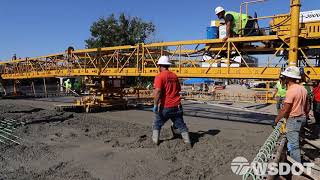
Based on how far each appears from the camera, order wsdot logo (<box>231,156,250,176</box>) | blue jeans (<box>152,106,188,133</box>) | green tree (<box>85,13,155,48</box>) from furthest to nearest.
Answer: green tree (<box>85,13,155,48</box>), blue jeans (<box>152,106,188,133</box>), wsdot logo (<box>231,156,250,176</box>)

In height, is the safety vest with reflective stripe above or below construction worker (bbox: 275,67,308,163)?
above

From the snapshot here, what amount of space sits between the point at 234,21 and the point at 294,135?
563 cm

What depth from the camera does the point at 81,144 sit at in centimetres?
761

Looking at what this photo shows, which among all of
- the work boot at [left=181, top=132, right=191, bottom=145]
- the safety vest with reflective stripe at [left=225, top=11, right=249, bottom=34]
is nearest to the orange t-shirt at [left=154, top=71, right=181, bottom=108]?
the work boot at [left=181, top=132, right=191, bottom=145]

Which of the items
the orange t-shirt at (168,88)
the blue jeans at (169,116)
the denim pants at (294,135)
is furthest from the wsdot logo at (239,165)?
the orange t-shirt at (168,88)

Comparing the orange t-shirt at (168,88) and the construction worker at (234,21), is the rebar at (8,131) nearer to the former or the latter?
the orange t-shirt at (168,88)

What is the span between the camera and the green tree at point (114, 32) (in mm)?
45500

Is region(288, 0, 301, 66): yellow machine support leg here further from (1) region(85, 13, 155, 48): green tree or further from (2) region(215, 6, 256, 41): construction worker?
(1) region(85, 13, 155, 48): green tree

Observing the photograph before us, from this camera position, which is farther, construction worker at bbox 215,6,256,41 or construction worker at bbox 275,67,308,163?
construction worker at bbox 215,6,256,41

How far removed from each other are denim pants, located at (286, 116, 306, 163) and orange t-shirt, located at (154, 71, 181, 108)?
7.59 ft

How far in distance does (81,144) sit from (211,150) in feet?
9.75

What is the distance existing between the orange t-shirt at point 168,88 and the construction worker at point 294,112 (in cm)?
224

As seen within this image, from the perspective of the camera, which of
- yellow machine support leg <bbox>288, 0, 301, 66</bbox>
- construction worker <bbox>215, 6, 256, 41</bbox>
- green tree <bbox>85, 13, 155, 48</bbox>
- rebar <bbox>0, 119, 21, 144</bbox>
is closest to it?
rebar <bbox>0, 119, 21, 144</bbox>

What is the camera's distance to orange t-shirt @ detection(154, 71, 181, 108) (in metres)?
6.75
